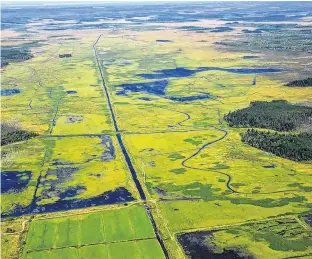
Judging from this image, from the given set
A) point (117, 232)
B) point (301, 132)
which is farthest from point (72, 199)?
point (301, 132)

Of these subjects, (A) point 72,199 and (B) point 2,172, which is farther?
(B) point 2,172

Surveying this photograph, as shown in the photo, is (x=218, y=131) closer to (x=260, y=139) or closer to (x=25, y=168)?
(x=260, y=139)

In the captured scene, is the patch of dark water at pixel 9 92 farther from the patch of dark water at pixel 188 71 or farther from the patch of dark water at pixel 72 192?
the patch of dark water at pixel 72 192

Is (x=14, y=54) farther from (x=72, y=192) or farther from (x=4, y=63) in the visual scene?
(x=72, y=192)

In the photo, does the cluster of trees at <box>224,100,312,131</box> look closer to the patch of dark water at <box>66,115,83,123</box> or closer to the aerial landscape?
the aerial landscape

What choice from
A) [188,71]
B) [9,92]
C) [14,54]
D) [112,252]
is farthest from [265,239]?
[14,54]

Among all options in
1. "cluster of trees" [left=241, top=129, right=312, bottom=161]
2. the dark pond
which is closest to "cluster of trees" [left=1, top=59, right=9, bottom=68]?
the dark pond
